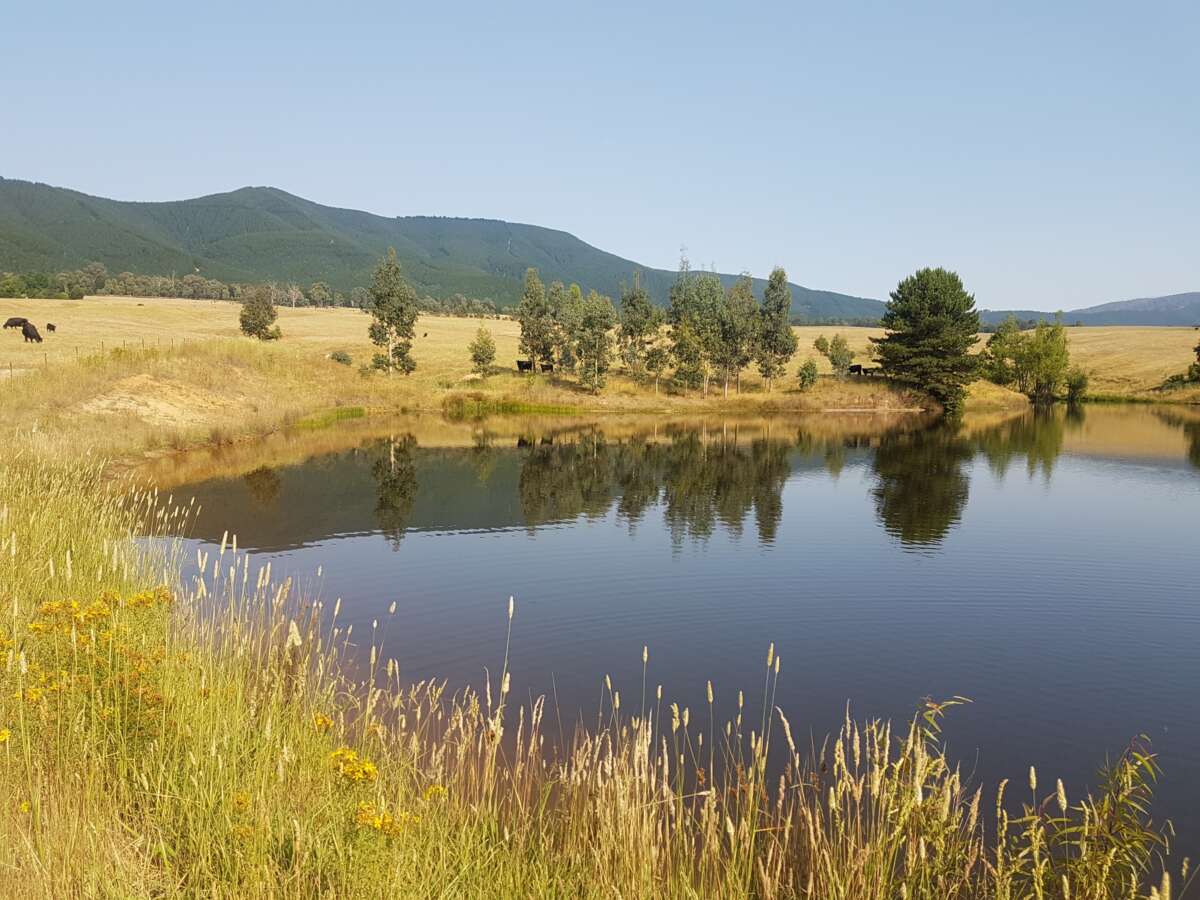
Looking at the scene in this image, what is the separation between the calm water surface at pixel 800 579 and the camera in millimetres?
16156

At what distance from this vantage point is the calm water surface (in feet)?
53.0

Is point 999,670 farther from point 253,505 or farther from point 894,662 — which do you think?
point 253,505

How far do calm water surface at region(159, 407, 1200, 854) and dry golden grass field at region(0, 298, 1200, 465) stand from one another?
9764 millimetres

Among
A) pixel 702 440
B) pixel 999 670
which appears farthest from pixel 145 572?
pixel 702 440

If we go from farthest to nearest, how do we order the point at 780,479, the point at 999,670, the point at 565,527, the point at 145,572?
the point at 780,479
the point at 565,527
the point at 999,670
the point at 145,572

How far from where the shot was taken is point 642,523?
3297 centimetres

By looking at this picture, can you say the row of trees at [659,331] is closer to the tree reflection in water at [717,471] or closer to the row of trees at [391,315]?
the row of trees at [391,315]

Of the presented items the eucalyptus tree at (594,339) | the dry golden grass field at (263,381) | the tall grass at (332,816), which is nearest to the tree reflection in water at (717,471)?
the dry golden grass field at (263,381)

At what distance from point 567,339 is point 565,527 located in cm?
6074

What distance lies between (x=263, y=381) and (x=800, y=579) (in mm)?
56008

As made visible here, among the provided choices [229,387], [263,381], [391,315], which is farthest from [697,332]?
[229,387]

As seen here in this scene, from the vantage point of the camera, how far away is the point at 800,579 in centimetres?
2484

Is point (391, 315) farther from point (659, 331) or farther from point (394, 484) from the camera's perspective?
point (394, 484)

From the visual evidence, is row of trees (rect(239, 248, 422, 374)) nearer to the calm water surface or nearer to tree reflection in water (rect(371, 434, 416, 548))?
tree reflection in water (rect(371, 434, 416, 548))
